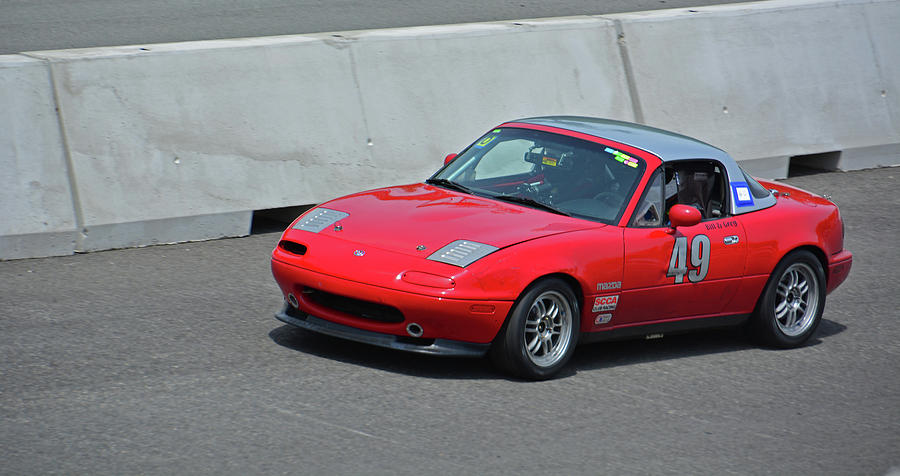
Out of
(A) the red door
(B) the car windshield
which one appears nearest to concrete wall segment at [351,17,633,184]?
(B) the car windshield

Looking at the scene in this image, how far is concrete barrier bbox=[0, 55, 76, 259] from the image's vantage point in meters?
7.96

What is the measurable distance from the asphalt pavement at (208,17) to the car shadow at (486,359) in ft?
21.2

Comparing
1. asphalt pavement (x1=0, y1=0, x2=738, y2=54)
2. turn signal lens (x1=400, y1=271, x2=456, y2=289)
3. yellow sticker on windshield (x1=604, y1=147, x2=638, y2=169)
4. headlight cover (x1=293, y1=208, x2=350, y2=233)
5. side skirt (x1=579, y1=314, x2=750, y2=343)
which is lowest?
side skirt (x1=579, y1=314, x2=750, y2=343)

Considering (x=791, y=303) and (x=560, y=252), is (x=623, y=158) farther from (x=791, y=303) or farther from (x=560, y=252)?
(x=791, y=303)

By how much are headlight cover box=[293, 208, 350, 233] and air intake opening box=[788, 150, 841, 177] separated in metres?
7.18

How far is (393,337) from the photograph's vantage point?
19.9ft

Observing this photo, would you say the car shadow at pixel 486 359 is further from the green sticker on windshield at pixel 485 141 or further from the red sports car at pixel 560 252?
the green sticker on windshield at pixel 485 141

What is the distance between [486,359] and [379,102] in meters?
3.57

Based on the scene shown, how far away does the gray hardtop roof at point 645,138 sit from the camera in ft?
23.5

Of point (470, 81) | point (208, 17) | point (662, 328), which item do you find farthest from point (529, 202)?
point (208, 17)

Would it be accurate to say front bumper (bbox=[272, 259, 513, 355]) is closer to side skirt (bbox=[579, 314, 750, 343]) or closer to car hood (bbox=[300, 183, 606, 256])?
car hood (bbox=[300, 183, 606, 256])

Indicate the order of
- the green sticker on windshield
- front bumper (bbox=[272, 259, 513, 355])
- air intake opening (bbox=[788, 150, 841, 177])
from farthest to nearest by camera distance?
air intake opening (bbox=[788, 150, 841, 177])
the green sticker on windshield
front bumper (bbox=[272, 259, 513, 355])

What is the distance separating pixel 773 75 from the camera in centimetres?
1194

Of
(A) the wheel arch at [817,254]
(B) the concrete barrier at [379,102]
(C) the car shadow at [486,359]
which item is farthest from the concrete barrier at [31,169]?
(A) the wheel arch at [817,254]
